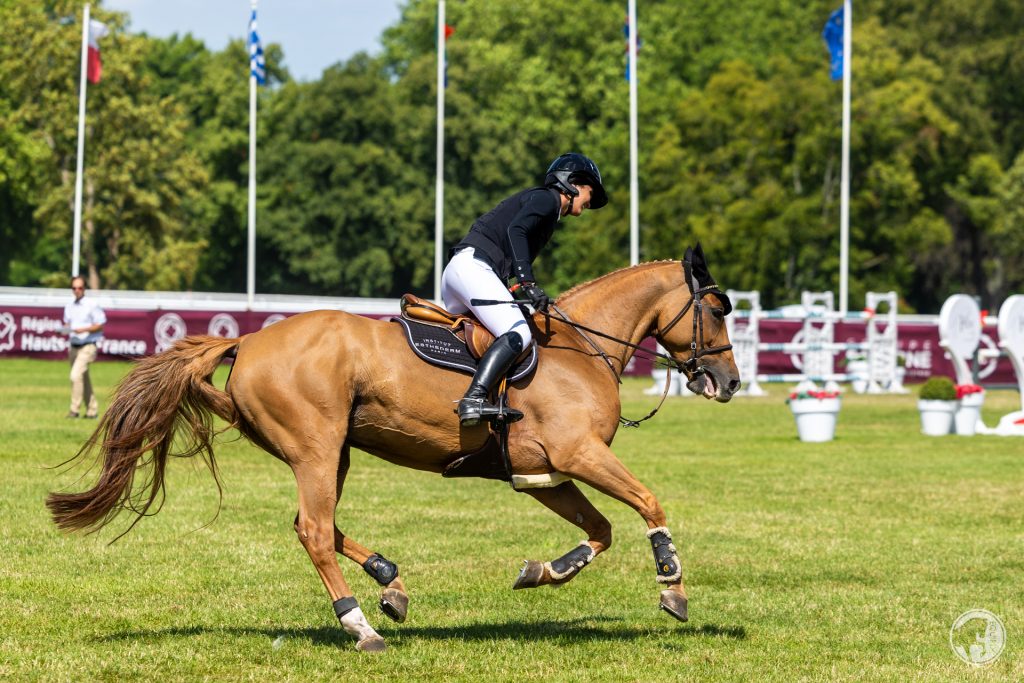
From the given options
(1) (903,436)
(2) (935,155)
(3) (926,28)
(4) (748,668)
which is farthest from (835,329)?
(4) (748,668)

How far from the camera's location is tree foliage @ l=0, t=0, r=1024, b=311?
201 ft

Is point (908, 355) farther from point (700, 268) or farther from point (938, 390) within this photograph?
point (700, 268)

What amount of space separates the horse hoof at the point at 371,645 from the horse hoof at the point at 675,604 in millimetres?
1683

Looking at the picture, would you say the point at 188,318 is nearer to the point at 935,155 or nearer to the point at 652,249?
the point at 652,249

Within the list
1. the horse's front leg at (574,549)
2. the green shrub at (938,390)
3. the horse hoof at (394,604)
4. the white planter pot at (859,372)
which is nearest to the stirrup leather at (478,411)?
the horse's front leg at (574,549)

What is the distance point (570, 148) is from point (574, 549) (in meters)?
66.8

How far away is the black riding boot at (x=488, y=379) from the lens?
855 cm

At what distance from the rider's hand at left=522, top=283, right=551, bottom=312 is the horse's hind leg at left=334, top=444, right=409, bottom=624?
1.54 m

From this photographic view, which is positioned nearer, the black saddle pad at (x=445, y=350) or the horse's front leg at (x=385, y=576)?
the horse's front leg at (x=385, y=576)

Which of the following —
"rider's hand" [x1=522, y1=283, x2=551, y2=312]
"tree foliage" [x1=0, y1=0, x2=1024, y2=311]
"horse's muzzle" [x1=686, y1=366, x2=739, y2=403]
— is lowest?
"horse's muzzle" [x1=686, y1=366, x2=739, y2=403]

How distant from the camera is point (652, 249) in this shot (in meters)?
64.3

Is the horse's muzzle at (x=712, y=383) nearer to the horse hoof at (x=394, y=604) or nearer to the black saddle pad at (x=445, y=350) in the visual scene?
the black saddle pad at (x=445, y=350)

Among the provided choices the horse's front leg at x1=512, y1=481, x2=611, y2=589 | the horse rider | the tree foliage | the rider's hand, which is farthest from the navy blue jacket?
the tree foliage

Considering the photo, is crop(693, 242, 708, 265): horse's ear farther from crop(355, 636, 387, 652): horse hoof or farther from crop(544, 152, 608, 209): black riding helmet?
crop(355, 636, 387, 652): horse hoof
